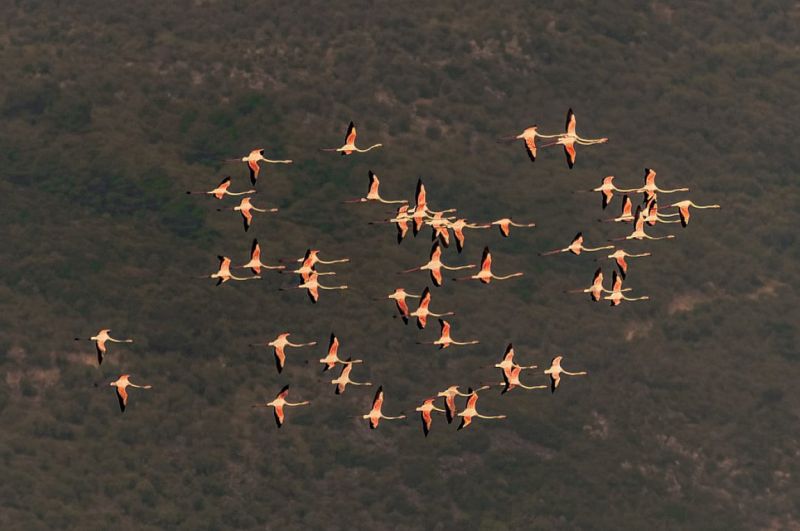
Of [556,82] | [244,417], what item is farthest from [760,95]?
Answer: [244,417]

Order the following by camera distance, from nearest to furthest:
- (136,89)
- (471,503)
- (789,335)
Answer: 1. (471,503)
2. (789,335)
3. (136,89)

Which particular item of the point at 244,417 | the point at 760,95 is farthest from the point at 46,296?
the point at 760,95

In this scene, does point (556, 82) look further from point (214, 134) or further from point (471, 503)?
point (471, 503)

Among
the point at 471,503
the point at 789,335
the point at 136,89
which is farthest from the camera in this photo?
the point at 136,89

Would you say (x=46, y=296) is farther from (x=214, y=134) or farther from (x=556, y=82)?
(x=556, y=82)

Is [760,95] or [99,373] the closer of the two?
[99,373]

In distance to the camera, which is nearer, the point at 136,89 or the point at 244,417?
the point at 244,417
